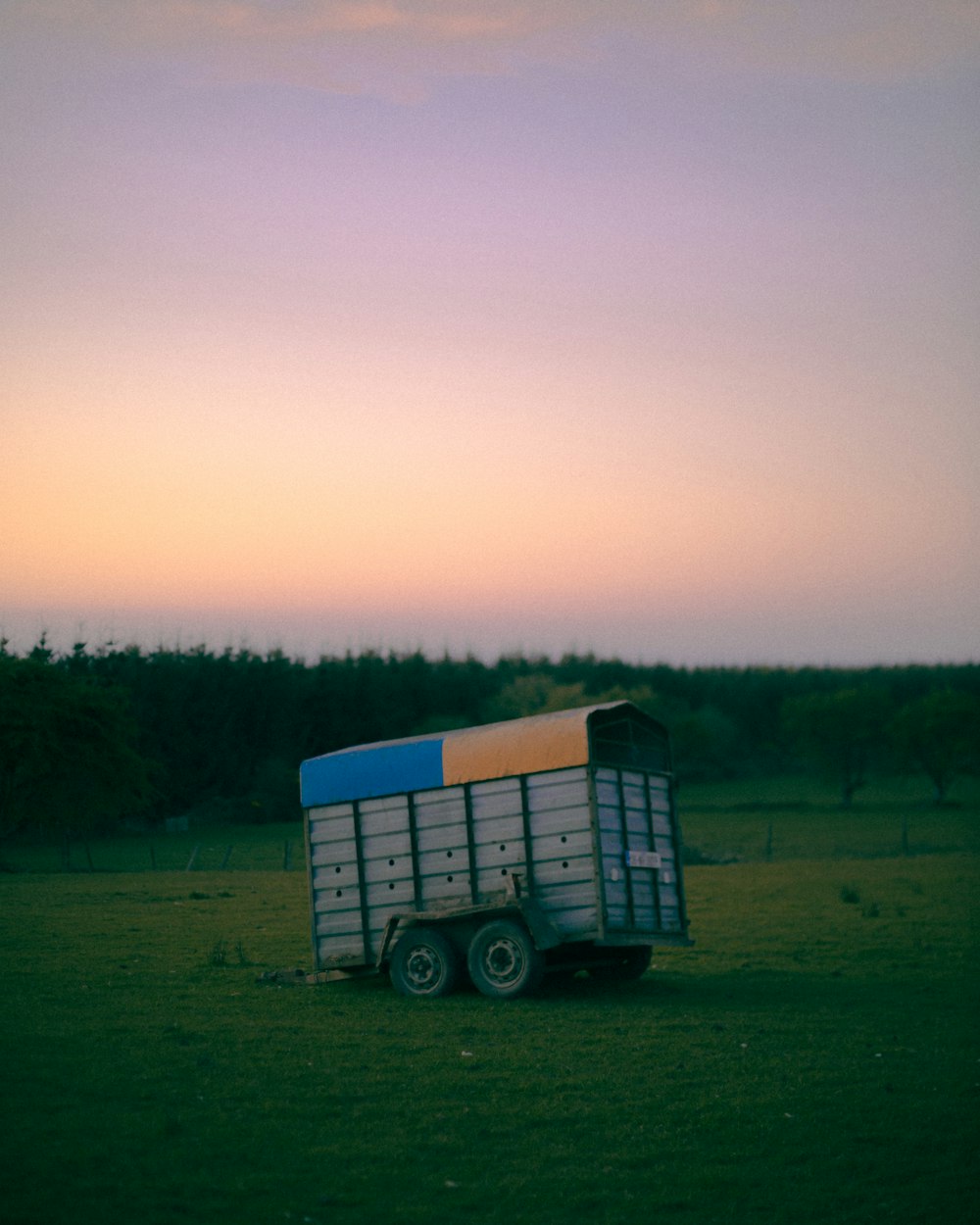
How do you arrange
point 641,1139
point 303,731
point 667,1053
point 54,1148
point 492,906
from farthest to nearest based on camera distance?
point 303,731 → point 492,906 → point 667,1053 → point 641,1139 → point 54,1148

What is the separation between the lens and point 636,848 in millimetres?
18750

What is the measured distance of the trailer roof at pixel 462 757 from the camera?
18.0m

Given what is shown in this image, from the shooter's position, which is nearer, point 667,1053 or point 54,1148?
point 54,1148

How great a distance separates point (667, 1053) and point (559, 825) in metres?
4.54

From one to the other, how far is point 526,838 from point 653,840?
2.22 metres

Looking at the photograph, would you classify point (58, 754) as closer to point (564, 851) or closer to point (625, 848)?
point (625, 848)

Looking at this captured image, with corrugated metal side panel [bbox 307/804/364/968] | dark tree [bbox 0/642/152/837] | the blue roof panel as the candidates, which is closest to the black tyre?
corrugated metal side panel [bbox 307/804/364/968]

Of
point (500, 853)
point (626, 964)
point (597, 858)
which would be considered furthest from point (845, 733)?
point (597, 858)

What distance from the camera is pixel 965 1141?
10.5m

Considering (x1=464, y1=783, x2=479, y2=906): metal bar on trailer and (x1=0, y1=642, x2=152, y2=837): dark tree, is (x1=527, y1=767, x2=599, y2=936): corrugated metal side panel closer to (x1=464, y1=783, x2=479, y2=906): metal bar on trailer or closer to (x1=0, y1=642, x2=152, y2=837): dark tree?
(x1=464, y1=783, x2=479, y2=906): metal bar on trailer

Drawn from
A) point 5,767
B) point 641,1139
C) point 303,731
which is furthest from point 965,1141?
point 303,731

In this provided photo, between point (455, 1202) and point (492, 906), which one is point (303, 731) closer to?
point (492, 906)

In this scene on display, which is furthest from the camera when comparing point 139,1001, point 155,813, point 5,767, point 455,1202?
point 155,813

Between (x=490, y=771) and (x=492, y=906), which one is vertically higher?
(x=490, y=771)
